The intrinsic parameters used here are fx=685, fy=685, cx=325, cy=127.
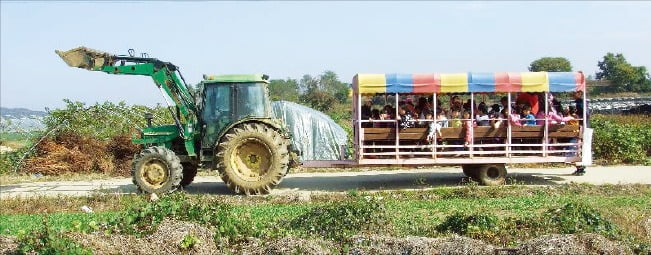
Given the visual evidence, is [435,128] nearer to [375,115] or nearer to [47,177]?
[375,115]

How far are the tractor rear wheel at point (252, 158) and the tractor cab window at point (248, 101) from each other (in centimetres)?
27

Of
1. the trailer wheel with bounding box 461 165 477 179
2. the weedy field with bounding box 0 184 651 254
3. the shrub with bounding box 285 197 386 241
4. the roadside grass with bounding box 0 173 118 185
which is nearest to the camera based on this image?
the weedy field with bounding box 0 184 651 254

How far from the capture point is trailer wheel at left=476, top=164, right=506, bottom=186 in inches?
583

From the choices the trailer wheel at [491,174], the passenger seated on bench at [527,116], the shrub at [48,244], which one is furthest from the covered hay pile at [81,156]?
the shrub at [48,244]

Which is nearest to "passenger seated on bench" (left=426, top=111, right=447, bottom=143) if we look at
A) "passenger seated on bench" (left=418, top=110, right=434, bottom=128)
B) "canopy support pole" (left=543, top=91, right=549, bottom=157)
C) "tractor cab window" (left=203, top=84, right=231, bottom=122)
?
"passenger seated on bench" (left=418, top=110, right=434, bottom=128)

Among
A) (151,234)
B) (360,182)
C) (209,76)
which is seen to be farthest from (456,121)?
(151,234)

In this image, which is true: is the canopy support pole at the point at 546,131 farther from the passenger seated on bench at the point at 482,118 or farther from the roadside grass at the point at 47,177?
the roadside grass at the point at 47,177

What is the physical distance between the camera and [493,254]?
728 centimetres

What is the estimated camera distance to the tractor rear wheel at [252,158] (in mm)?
13961

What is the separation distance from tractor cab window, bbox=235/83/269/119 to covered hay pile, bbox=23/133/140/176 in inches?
269

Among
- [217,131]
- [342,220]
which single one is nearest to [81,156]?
[217,131]

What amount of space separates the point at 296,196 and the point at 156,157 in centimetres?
313

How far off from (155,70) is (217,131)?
191 cm

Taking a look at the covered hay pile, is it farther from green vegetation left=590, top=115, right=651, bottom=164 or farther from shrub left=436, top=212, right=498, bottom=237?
green vegetation left=590, top=115, right=651, bottom=164
